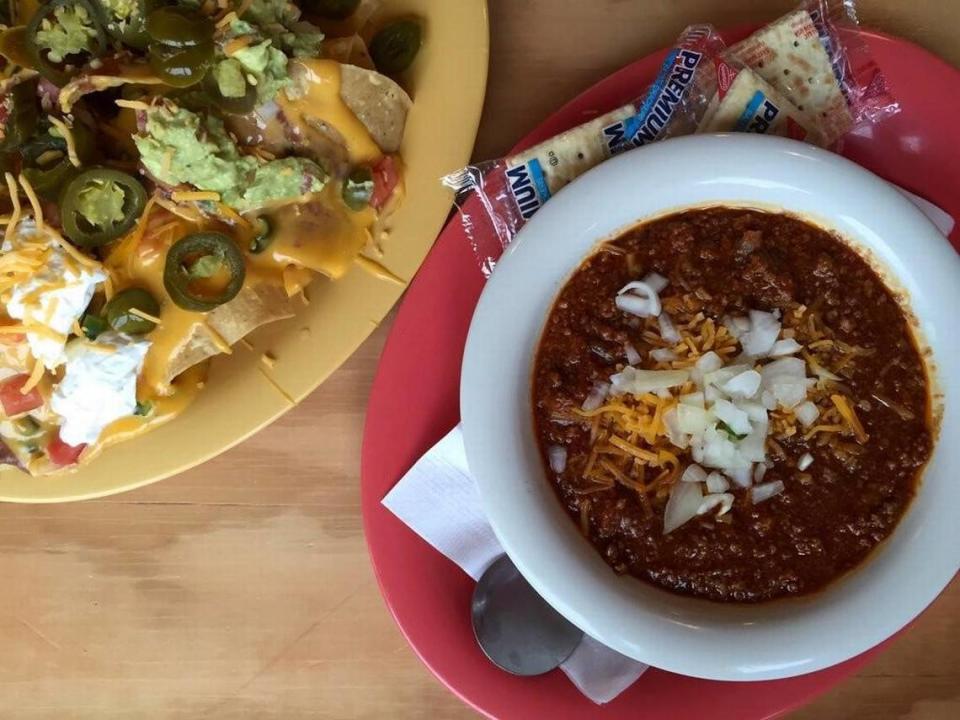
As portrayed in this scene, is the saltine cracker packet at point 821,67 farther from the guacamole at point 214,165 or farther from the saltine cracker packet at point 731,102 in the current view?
the guacamole at point 214,165

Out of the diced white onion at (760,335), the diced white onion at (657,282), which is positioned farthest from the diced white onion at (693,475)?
the diced white onion at (657,282)

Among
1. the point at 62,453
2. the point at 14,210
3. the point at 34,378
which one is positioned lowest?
the point at 62,453

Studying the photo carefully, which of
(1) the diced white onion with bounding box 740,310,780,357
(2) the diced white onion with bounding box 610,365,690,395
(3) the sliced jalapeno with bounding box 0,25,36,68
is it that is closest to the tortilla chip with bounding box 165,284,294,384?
(3) the sliced jalapeno with bounding box 0,25,36,68

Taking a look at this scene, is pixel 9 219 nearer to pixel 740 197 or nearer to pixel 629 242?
pixel 629 242

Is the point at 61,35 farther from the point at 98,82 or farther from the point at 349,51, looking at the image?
the point at 349,51

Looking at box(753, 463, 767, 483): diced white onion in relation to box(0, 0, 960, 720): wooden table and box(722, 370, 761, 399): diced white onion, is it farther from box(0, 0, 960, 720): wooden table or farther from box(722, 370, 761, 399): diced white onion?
box(0, 0, 960, 720): wooden table

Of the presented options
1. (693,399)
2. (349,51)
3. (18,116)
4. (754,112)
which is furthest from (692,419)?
(18,116)
